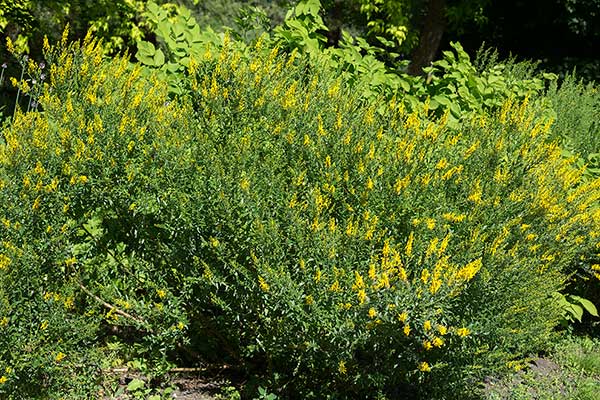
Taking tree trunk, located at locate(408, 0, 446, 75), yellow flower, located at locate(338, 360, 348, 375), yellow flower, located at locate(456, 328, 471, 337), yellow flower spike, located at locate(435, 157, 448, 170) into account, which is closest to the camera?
yellow flower, located at locate(456, 328, 471, 337)

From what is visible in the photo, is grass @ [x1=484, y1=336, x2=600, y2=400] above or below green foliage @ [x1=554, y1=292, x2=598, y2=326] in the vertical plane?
below

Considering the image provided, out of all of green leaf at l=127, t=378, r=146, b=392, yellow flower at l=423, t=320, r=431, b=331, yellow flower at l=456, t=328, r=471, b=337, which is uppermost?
yellow flower at l=423, t=320, r=431, b=331

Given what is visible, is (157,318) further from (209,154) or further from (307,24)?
(307,24)

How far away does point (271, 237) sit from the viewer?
3152 millimetres

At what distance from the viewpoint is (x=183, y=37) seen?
4.93 m

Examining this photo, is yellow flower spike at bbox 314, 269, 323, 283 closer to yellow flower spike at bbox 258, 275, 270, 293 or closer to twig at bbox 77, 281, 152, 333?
yellow flower spike at bbox 258, 275, 270, 293

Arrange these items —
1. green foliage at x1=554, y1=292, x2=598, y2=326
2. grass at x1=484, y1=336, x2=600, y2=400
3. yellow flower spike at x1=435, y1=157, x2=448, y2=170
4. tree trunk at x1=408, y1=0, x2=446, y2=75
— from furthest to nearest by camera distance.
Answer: tree trunk at x1=408, y1=0, x2=446, y2=75 < green foliage at x1=554, y1=292, x2=598, y2=326 < grass at x1=484, y1=336, x2=600, y2=400 < yellow flower spike at x1=435, y1=157, x2=448, y2=170

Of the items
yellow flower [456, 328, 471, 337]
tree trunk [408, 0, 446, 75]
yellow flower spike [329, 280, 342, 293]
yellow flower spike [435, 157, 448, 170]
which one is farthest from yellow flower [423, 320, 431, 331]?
tree trunk [408, 0, 446, 75]

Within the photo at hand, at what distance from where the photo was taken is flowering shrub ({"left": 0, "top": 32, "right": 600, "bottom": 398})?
3057mm

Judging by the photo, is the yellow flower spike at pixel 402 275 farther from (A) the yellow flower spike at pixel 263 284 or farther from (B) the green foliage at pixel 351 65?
(B) the green foliage at pixel 351 65

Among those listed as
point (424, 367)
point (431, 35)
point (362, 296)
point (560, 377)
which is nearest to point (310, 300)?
point (362, 296)

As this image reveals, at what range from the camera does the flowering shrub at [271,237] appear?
3057 mm

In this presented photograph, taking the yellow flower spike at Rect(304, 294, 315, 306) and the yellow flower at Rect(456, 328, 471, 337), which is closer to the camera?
the yellow flower at Rect(456, 328, 471, 337)

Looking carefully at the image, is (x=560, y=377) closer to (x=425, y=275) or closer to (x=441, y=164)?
(x=441, y=164)
